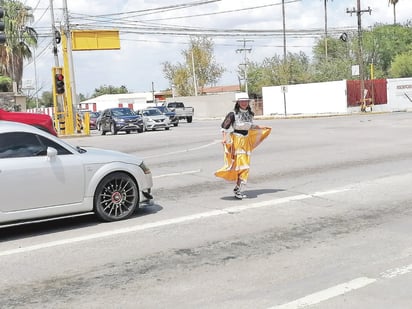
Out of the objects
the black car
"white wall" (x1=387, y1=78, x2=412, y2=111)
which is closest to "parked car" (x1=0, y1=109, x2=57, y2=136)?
the black car

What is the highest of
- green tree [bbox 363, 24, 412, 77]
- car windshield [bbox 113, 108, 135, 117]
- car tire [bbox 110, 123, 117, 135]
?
green tree [bbox 363, 24, 412, 77]

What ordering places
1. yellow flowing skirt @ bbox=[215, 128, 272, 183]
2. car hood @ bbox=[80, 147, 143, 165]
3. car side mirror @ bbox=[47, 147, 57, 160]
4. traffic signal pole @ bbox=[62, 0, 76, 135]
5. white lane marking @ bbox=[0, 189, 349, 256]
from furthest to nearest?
1. traffic signal pole @ bbox=[62, 0, 76, 135]
2. yellow flowing skirt @ bbox=[215, 128, 272, 183]
3. car hood @ bbox=[80, 147, 143, 165]
4. car side mirror @ bbox=[47, 147, 57, 160]
5. white lane marking @ bbox=[0, 189, 349, 256]

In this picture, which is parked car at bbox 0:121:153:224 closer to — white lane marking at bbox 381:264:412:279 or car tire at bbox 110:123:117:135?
white lane marking at bbox 381:264:412:279

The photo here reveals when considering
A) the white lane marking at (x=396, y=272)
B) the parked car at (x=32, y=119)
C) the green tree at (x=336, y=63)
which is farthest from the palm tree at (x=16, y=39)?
the white lane marking at (x=396, y=272)

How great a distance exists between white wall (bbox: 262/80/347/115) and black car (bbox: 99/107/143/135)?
19287 millimetres

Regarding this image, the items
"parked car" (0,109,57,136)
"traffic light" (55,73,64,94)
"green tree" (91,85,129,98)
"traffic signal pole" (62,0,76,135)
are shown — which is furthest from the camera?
"green tree" (91,85,129,98)

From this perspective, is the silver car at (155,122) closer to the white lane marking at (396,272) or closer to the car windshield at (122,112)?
the car windshield at (122,112)

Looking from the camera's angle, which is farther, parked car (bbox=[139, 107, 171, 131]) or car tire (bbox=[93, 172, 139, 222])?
parked car (bbox=[139, 107, 171, 131])

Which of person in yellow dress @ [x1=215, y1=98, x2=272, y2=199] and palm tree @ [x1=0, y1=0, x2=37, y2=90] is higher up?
palm tree @ [x1=0, y1=0, x2=37, y2=90]

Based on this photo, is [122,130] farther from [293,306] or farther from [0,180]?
[293,306]

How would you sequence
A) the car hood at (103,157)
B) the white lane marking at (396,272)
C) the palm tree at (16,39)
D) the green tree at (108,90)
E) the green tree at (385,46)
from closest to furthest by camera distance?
the white lane marking at (396,272)
the car hood at (103,157)
the palm tree at (16,39)
the green tree at (385,46)
the green tree at (108,90)

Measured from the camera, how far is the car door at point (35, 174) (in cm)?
694

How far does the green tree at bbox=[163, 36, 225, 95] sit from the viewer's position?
90.8 meters

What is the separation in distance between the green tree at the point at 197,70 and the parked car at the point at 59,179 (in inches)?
3220
